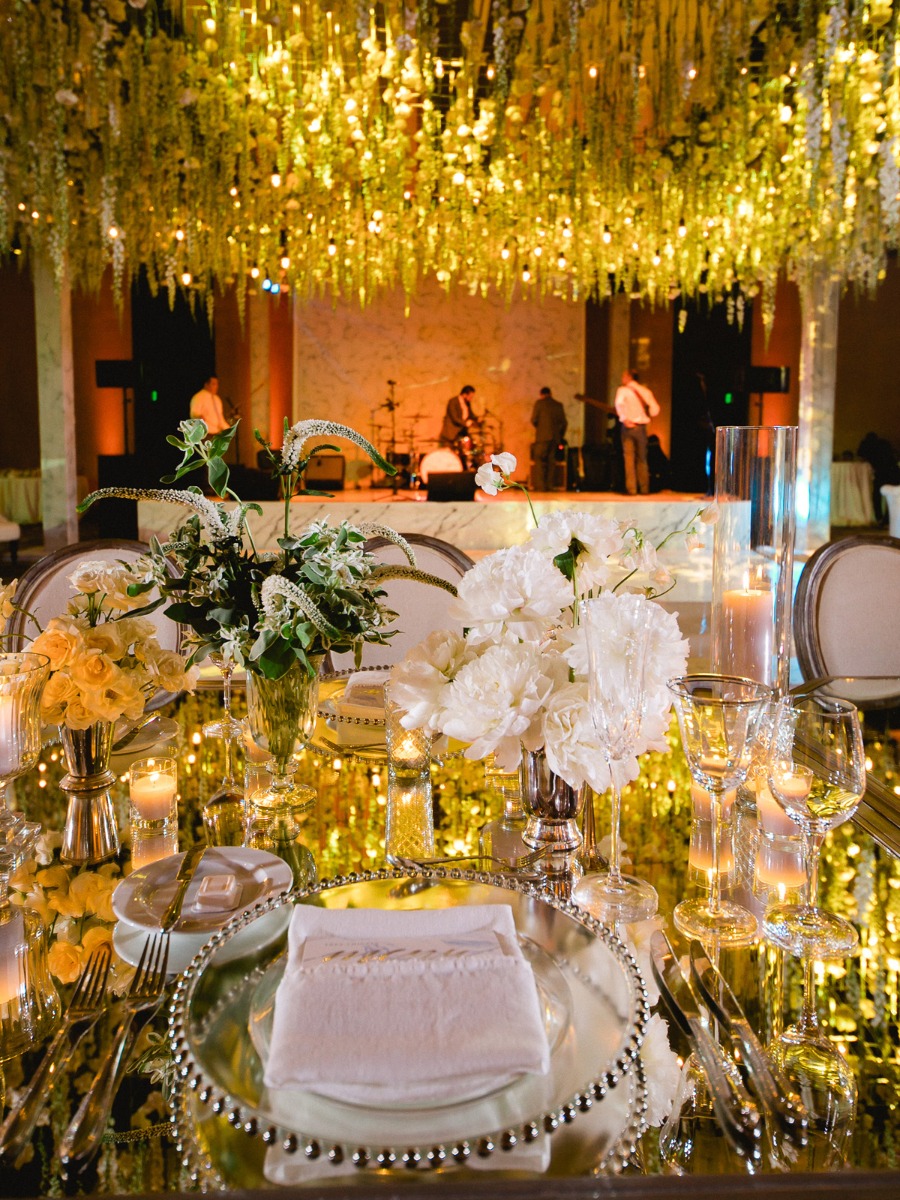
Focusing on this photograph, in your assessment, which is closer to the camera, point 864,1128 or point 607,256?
point 864,1128

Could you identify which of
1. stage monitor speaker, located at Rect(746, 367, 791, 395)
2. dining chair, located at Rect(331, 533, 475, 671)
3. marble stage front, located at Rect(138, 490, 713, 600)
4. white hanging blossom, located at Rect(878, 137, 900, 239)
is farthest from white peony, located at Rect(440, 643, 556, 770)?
stage monitor speaker, located at Rect(746, 367, 791, 395)

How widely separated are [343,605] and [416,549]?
51.3 inches

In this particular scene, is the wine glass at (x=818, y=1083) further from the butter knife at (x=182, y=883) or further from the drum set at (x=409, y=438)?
the drum set at (x=409, y=438)

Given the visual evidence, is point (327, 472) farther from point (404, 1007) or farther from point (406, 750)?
point (404, 1007)

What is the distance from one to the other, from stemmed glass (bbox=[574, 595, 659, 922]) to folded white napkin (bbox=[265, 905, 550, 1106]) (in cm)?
20

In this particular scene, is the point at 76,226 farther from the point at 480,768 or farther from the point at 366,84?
the point at 480,768

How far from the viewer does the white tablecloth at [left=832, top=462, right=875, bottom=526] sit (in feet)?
31.4

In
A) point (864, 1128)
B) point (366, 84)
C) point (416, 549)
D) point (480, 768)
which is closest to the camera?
point (864, 1128)

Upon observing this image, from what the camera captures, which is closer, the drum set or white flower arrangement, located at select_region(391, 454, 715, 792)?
white flower arrangement, located at select_region(391, 454, 715, 792)

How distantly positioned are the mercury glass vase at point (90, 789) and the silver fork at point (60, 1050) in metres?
0.27

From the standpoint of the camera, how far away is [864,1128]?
69 cm

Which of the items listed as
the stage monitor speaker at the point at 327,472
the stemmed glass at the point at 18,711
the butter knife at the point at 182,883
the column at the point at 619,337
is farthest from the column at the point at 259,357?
the butter knife at the point at 182,883

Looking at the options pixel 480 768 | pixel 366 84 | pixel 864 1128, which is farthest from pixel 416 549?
pixel 366 84

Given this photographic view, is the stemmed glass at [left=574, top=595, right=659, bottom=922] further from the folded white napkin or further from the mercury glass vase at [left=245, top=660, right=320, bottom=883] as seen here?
the mercury glass vase at [left=245, top=660, right=320, bottom=883]
